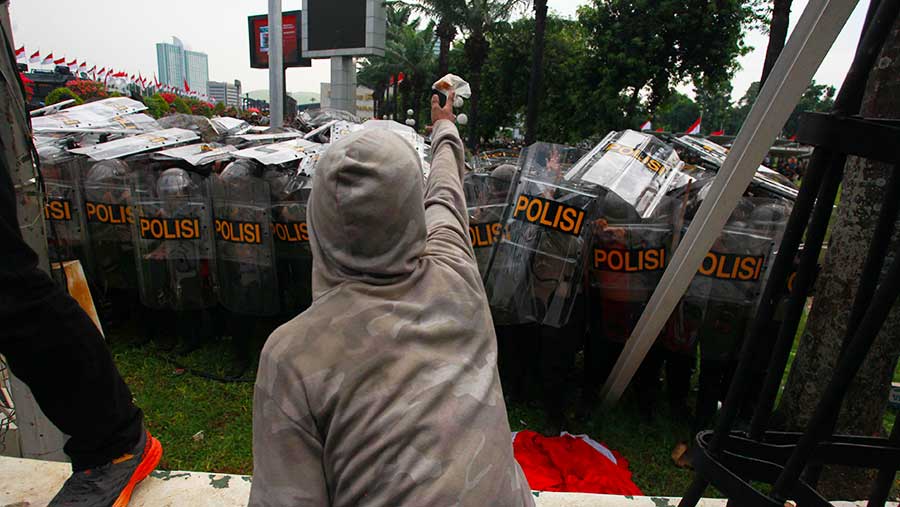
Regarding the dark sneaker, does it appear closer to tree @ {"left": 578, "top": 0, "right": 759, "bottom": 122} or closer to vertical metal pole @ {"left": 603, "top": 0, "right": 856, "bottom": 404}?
vertical metal pole @ {"left": 603, "top": 0, "right": 856, "bottom": 404}

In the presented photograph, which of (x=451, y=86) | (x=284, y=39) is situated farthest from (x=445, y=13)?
(x=451, y=86)

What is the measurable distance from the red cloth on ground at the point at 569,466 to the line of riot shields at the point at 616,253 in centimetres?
26

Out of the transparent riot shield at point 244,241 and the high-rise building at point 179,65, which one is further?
the high-rise building at point 179,65

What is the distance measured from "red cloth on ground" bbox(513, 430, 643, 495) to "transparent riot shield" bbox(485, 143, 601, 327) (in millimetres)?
659

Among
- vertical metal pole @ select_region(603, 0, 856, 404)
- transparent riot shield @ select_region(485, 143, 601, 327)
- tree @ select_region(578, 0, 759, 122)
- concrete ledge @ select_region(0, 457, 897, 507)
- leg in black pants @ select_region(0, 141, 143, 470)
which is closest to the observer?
leg in black pants @ select_region(0, 141, 143, 470)

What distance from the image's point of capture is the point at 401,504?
1.03 meters

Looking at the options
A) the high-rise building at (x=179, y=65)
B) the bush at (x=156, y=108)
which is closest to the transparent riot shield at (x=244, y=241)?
the bush at (x=156, y=108)

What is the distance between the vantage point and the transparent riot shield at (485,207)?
125 inches

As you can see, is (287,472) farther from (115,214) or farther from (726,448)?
(115,214)

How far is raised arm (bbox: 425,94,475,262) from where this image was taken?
1471mm

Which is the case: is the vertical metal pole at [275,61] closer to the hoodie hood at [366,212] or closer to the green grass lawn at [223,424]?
the green grass lawn at [223,424]

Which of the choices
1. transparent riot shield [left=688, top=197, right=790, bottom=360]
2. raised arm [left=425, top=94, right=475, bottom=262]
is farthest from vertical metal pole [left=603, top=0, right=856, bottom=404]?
raised arm [left=425, top=94, right=475, bottom=262]

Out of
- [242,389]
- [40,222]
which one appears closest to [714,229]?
[40,222]

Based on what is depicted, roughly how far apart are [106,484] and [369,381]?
1249 mm
